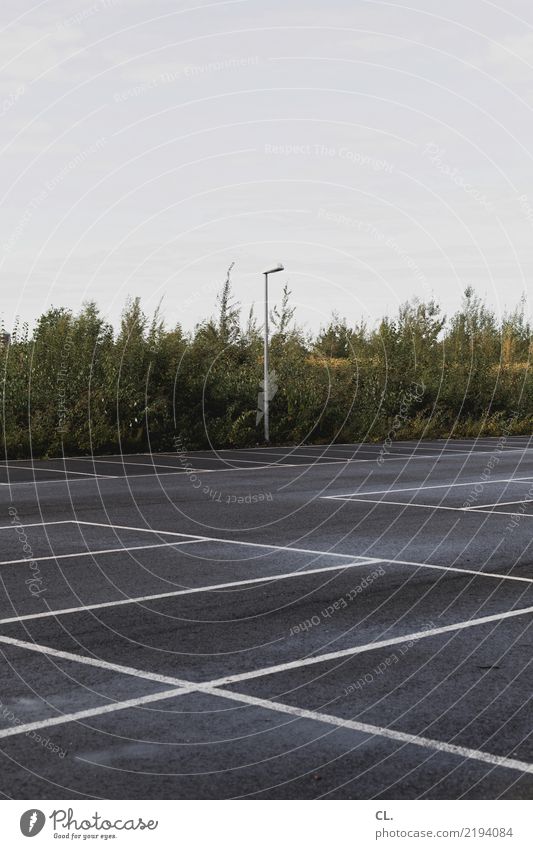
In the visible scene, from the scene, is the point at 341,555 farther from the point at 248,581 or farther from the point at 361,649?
the point at 361,649

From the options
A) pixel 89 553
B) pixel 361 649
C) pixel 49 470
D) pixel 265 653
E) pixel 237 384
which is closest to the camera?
pixel 265 653

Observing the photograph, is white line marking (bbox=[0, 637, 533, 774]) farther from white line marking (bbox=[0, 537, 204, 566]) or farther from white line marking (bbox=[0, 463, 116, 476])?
white line marking (bbox=[0, 463, 116, 476])

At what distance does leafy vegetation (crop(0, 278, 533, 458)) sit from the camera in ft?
87.7

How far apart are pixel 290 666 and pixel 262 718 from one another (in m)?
1.11

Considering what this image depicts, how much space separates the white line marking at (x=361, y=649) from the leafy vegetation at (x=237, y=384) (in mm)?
16894

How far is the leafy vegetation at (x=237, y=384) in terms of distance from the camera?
2672cm

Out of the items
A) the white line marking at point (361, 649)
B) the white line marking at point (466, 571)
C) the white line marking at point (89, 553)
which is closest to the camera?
the white line marking at point (361, 649)

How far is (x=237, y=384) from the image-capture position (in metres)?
31.5

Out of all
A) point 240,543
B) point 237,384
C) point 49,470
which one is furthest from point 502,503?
point 237,384

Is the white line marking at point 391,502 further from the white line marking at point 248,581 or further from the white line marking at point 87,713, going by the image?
the white line marking at point 87,713

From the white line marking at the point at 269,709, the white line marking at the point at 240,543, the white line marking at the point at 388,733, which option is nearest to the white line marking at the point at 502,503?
the white line marking at the point at 240,543

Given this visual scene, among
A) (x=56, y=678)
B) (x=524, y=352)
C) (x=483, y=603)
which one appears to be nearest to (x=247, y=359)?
(x=524, y=352)

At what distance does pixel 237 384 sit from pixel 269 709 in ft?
84.3

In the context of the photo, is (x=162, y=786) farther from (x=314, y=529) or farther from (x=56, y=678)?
(x=314, y=529)
